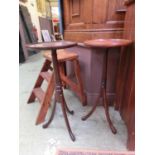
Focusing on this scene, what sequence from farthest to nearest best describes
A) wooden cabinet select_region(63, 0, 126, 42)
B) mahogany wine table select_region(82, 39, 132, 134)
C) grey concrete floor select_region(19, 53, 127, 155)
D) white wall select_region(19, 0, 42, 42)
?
white wall select_region(19, 0, 42, 42), wooden cabinet select_region(63, 0, 126, 42), grey concrete floor select_region(19, 53, 127, 155), mahogany wine table select_region(82, 39, 132, 134)

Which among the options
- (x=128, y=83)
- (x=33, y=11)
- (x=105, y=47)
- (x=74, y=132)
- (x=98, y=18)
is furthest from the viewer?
(x=33, y=11)

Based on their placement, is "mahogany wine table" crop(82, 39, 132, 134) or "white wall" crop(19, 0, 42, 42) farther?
"white wall" crop(19, 0, 42, 42)

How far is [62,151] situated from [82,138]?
25 cm

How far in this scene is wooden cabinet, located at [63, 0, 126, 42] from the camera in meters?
1.55

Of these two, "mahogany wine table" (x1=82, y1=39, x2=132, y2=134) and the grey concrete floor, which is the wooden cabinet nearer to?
"mahogany wine table" (x1=82, y1=39, x2=132, y2=134)

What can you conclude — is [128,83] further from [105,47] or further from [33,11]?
[33,11]

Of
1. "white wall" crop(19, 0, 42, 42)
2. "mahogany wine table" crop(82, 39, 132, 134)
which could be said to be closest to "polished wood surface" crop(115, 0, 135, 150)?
"mahogany wine table" crop(82, 39, 132, 134)

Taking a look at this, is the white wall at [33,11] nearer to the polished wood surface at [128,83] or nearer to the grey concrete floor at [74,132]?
the grey concrete floor at [74,132]

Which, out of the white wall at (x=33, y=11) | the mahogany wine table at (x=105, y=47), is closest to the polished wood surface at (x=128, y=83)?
the mahogany wine table at (x=105, y=47)

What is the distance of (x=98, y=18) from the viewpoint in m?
1.63

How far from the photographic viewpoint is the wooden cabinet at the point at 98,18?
5.09 feet

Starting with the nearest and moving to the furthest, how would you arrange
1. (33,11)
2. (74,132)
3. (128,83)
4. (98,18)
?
(128,83), (74,132), (98,18), (33,11)

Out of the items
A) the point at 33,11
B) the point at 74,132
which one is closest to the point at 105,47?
the point at 74,132
